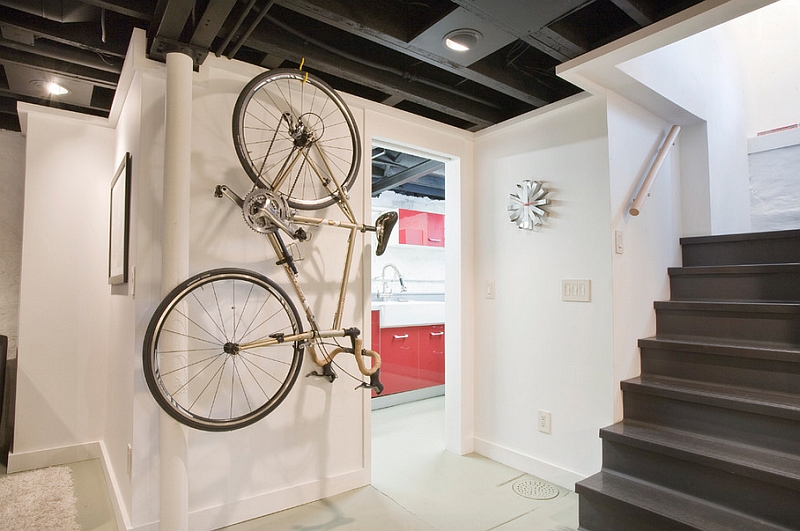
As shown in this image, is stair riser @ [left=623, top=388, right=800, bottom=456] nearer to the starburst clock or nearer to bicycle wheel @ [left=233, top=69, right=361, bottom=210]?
the starburst clock

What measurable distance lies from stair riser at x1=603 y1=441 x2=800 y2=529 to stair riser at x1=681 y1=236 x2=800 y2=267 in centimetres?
147

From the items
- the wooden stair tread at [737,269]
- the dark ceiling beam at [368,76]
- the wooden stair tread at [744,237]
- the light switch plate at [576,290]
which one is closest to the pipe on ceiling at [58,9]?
the dark ceiling beam at [368,76]

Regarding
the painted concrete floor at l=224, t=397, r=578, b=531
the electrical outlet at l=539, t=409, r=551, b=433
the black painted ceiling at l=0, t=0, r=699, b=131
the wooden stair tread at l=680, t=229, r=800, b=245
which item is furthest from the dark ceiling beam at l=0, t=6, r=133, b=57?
the wooden stair tread at l=680, t=229, r=800, b=245

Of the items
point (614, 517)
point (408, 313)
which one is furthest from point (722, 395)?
point (408, 313)

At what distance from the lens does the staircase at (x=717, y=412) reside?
1753 mm

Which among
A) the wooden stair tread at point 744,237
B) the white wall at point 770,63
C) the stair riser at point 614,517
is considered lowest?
the stair riser at point 614,517

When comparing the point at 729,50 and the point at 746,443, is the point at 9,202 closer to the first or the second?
the point at 746,443

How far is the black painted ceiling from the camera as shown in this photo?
1.78 m

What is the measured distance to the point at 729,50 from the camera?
3408mm

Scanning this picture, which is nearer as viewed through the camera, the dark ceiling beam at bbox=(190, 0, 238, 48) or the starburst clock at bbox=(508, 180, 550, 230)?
the dark ceiling beam at bbox=(190, 0, 238, 48)

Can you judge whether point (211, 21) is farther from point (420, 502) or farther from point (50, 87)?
point (420, 502)

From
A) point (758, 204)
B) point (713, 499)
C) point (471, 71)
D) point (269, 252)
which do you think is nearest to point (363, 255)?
point (269, 252)

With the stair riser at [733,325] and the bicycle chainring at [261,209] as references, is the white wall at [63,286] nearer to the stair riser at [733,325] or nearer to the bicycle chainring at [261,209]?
the bicycle chainring at [261,209]

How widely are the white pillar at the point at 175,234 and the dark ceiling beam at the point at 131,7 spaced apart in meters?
0.19
